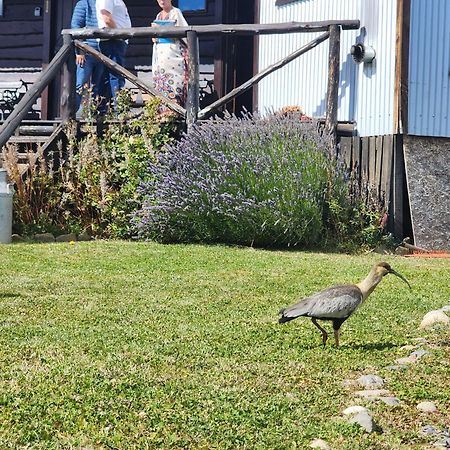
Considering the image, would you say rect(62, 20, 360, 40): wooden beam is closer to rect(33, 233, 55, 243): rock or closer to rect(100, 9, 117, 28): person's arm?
rect(100, 9, 117, 28): person's arm

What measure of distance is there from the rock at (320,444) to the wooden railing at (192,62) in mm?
8318

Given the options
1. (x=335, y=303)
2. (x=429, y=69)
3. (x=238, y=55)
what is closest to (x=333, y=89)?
(x=429, y=69)

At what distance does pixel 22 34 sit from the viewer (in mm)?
16938

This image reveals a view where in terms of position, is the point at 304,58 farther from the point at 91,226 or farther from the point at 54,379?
the point at 54,379

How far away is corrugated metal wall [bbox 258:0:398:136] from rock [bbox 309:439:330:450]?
8.44 m

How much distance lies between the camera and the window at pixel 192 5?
52.6 feet

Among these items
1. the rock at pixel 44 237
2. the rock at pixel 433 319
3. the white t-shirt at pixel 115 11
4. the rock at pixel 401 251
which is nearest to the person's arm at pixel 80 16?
the white t-shirt at pixel 115 11

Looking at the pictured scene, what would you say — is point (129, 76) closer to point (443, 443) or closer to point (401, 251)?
point (401, 251)

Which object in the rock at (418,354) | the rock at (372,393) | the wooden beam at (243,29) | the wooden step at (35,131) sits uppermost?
the wooden beam at (243,29)

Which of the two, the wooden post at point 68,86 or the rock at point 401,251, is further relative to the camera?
the wooden post at point 68,86

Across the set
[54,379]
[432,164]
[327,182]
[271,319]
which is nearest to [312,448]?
[54,379]

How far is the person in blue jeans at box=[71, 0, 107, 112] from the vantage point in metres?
13.2

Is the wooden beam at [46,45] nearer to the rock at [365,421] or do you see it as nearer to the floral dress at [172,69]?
the floral dress at [172,69]

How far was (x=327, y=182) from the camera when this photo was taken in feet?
37.1
